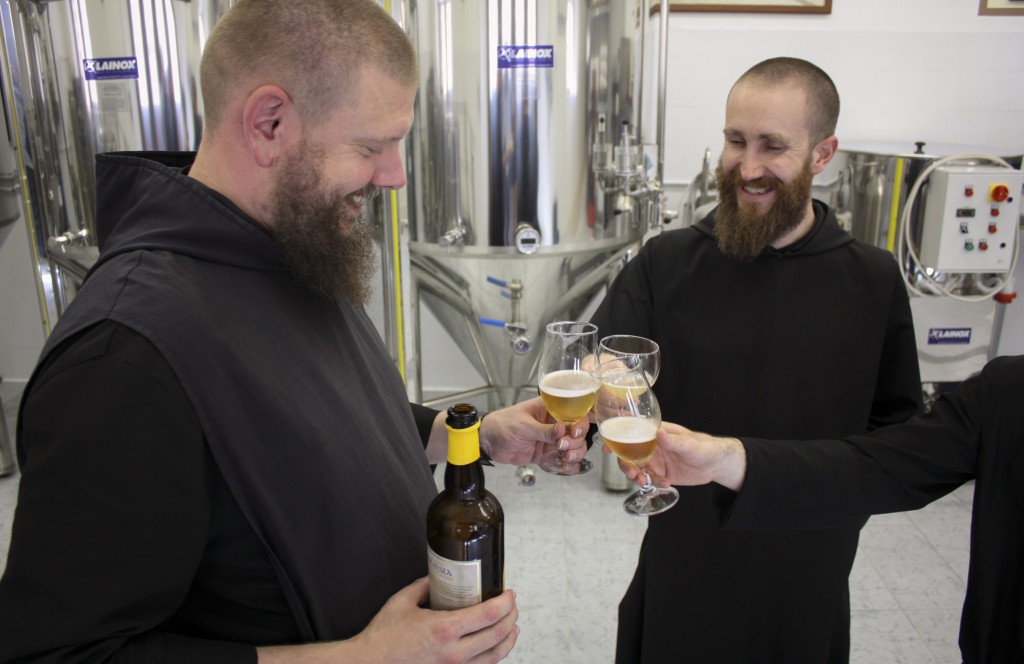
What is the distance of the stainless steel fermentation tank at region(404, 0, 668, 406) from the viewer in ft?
8.41

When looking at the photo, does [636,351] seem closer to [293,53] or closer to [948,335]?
[293,53]

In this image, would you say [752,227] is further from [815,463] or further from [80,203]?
[80,203]

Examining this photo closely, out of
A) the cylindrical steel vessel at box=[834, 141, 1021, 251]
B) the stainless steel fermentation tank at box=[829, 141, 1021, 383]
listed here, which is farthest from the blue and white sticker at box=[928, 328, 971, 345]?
the cylindrical steel vessel at box=[834, 141, 1021, 251]

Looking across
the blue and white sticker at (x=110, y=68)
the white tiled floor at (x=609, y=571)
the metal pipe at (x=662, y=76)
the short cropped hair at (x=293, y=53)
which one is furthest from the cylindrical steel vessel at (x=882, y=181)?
the blue and white sticker at (x=110, y=68)

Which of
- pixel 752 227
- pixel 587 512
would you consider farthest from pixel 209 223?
pixel 587 512

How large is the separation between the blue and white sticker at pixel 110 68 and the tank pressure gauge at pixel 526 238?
1400mm

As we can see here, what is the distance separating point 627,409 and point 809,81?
0.96 meters

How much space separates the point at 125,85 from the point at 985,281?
3.41m

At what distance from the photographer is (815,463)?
1.25m

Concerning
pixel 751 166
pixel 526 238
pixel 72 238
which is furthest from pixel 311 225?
pixel 72 238

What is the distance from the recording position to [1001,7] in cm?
348

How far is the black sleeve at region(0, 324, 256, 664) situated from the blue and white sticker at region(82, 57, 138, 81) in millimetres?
2124

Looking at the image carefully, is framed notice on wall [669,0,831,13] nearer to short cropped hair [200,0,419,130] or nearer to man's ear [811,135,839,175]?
man's ear [811,135,839,175]

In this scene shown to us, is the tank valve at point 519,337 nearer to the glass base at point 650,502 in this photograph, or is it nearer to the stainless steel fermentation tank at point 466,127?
the stainless steel fermentation tank at point 466,127
